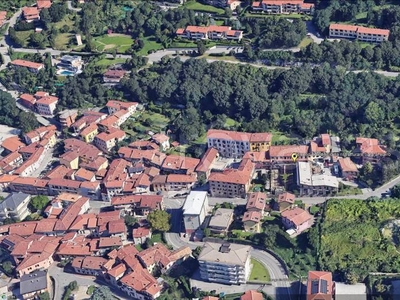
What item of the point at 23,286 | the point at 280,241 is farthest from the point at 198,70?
the point at 23,286

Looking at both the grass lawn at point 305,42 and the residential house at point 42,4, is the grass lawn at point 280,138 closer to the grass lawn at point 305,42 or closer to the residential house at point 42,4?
the grass lawn at point 305,42

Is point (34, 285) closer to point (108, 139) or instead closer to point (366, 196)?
point (108, 139)

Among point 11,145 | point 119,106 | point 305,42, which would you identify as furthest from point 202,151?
point 305,42

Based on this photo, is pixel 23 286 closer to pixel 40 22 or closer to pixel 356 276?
pixel 356 276

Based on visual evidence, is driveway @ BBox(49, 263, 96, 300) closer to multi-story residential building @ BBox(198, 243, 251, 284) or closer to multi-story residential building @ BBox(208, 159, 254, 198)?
multi-story residential building @ BBox(198, 243, 251, 284)

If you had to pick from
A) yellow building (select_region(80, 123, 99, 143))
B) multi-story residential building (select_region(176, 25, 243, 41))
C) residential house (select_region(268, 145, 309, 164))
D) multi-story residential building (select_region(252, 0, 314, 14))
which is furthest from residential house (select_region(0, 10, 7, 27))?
residential house (select_region(268, 145, 309, 164))

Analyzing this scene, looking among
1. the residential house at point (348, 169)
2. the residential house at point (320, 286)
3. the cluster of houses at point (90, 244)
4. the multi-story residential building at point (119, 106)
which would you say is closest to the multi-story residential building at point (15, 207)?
the cluster of houses at point (90, 244)
